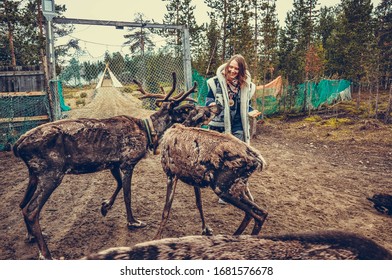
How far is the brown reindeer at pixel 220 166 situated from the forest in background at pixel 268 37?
15.6 ft

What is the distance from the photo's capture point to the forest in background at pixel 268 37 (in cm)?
709

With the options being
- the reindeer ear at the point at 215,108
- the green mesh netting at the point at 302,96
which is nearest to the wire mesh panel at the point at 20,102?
the reindeer ear at the point at 215,108

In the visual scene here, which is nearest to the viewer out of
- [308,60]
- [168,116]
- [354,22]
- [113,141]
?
[113,141]

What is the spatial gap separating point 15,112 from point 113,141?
5.14 meters

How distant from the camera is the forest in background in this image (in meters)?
7.09

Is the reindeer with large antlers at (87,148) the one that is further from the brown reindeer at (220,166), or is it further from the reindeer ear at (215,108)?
the brown reindeer at (220,166)

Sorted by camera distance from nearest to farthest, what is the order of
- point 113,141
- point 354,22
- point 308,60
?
point 113,141
point 354,22
point 308,60

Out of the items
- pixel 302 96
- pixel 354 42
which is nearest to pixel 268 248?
pixel 354 42

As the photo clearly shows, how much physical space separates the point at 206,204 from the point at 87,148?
6.23 feet

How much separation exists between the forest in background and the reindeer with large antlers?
3.88 metres

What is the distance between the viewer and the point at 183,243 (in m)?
1.75

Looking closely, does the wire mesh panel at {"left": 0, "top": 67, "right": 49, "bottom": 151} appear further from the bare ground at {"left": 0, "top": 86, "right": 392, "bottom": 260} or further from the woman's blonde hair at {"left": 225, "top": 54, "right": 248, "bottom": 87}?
the woman's blonde hair at {"left": 225, "top": 54, "right": 248, "bottom": 87}
